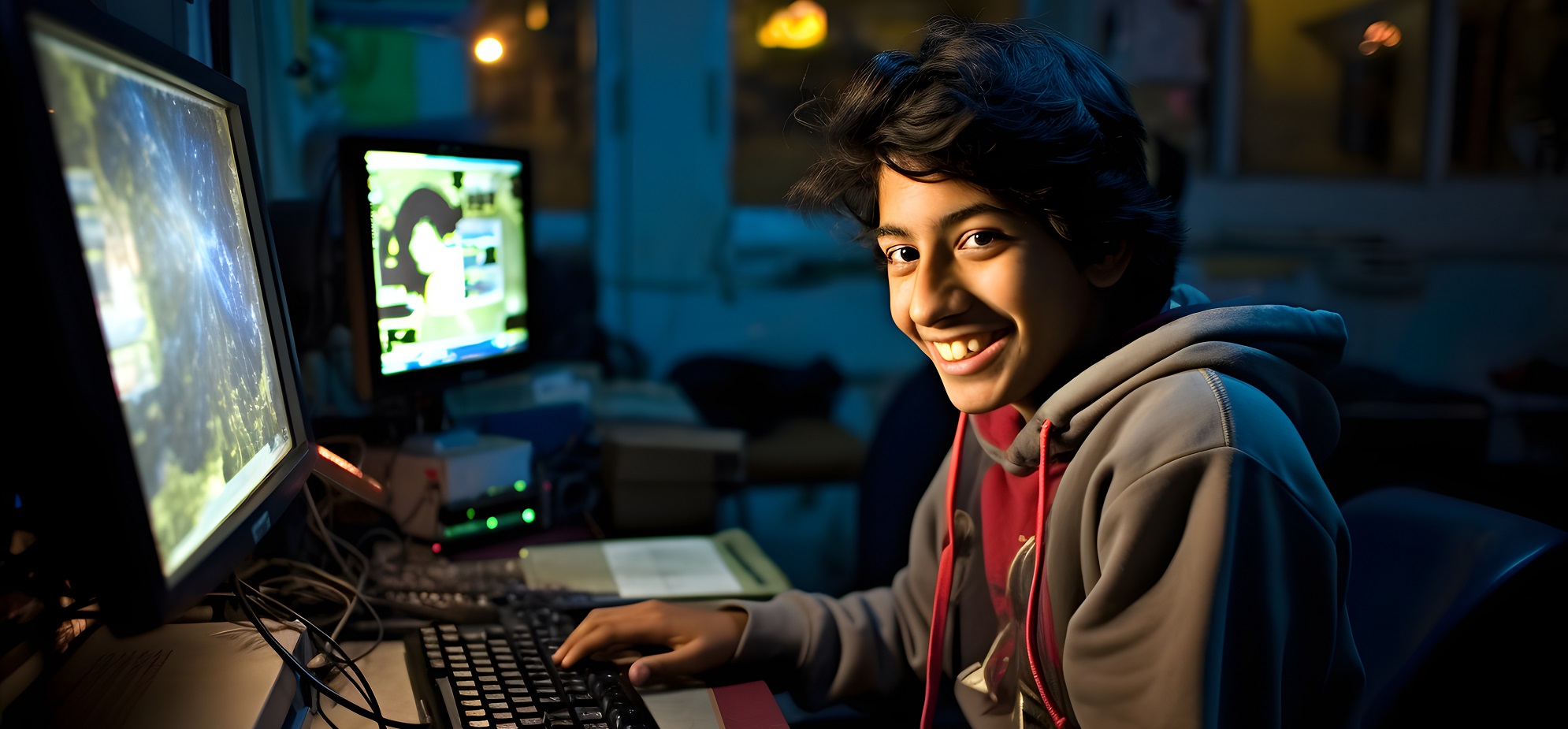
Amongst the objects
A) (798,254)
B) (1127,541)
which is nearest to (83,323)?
(1127,541)

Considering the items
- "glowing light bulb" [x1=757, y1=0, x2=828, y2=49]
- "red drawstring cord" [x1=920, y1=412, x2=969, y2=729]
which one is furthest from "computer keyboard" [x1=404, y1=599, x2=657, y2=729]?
"glowing light bulb" [x1=757, y1=0, x2=828, y2=49]

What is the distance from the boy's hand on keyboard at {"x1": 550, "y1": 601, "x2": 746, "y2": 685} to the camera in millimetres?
922

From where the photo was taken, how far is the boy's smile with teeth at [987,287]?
0.89 metres

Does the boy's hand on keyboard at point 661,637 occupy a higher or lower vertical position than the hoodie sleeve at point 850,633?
higher

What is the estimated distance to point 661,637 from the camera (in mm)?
992

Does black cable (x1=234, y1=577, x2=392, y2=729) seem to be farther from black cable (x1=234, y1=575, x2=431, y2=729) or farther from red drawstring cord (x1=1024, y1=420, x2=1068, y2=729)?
red drawstring cord (x1=1024, y1=420, x2=1068, y2=729)

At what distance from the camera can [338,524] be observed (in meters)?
1.32

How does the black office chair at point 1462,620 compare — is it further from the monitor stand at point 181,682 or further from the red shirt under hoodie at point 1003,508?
the monitor stand at point 181,682

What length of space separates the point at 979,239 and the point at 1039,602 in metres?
0.35

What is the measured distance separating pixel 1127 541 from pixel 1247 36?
1.95 metres

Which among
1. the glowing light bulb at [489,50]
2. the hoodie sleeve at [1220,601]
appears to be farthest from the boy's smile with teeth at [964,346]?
the glowing light bulb at [489,50]

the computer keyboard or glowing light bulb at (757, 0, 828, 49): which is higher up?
glowing light bulb at (757, 0, 828, 49)

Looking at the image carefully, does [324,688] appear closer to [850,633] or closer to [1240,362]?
[850,633]

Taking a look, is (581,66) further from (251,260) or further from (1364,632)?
(1364,632)
